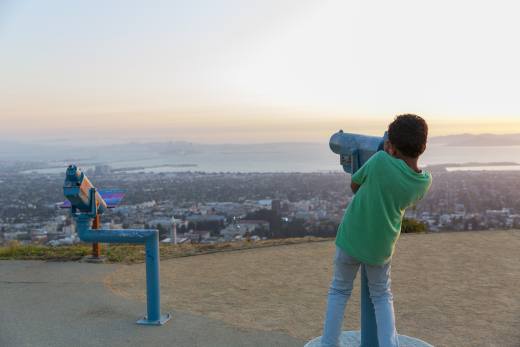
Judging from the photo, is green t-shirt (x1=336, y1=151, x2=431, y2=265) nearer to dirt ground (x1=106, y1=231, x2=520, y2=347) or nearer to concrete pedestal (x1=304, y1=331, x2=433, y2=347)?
concrete pedestal (x1=304, y1=331, x2=433, y2=347)

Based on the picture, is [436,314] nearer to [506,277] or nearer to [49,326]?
[506,277]

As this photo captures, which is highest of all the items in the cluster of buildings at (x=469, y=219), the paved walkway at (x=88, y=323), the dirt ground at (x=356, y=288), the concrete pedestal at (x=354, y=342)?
the concrete pedestal at (x=354, y=342)

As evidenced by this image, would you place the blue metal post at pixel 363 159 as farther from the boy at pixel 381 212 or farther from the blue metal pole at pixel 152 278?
the blue metal pole at pixel 152 278

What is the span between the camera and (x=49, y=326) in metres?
4.43

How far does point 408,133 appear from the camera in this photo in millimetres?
2754

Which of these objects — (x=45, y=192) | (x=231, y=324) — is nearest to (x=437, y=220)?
(x=231, y=324)

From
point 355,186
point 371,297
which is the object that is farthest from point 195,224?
point 355,186

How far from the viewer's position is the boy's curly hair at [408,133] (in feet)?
9.02

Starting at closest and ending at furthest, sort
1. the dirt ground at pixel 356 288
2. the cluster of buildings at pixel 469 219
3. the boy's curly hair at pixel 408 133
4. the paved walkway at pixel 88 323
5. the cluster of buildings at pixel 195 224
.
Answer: the boy's curly hair at pixel 408 133, the paved walkway at pixel 88 323, the dirt ground at pixel 356 288, the cluster of buildings at pixel 195 224, the cluster of buildings at pixel 469 219

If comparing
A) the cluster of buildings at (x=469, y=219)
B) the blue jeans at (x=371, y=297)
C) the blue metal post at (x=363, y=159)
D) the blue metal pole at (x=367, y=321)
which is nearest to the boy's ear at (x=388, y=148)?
the blue metal post at (x=363, y=159)

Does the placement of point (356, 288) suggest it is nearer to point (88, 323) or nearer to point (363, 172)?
point (88, 323)

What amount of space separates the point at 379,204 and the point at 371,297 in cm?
68

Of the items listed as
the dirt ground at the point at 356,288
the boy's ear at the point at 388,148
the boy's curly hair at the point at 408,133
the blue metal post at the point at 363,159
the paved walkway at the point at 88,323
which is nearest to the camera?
the boy's curly hair at the point at 408,133

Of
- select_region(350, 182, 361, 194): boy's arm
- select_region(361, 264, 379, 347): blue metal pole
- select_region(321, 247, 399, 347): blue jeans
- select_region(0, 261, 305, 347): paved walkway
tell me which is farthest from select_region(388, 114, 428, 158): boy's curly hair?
select_region(0, 261, 305, 347): paved walkway
